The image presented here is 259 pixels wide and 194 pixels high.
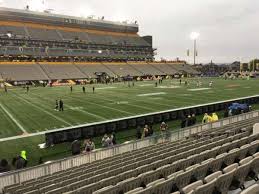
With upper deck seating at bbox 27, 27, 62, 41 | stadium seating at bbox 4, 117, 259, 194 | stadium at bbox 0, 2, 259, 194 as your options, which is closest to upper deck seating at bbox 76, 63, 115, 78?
stadium at bbox 0, 2, 259, 194

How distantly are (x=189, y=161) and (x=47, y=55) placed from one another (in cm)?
7558

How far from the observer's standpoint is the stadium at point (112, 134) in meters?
6.31

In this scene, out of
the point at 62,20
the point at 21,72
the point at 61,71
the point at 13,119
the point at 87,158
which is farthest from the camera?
the point at 62,20

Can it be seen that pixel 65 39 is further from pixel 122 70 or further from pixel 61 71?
pixel 61 71

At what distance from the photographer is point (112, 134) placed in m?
15.5

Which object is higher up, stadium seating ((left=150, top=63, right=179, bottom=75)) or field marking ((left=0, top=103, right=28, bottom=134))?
stadium seating ((left=150, top=63, right=179, bottom=75))

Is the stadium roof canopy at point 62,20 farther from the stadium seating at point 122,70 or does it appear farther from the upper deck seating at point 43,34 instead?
the stadium seating at point 122,70

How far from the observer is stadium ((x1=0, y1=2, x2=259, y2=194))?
631cm

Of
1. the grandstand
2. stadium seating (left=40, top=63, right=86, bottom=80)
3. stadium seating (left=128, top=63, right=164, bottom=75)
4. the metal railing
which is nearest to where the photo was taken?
the metal railing

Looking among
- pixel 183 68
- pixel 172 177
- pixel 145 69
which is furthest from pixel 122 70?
pixel 172 177

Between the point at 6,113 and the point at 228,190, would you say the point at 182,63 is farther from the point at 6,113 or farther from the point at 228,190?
the point at 228,190

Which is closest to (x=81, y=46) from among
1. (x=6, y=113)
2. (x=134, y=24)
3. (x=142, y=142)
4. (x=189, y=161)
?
(x=134, y=24)

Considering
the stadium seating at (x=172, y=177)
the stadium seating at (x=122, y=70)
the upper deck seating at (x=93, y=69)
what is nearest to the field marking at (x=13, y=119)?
the stadium seating at (x=172, y=177)

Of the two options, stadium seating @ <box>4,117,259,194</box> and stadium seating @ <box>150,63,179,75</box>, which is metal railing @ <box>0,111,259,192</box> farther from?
stadium seating @ <box>150,63,179,75</box>
